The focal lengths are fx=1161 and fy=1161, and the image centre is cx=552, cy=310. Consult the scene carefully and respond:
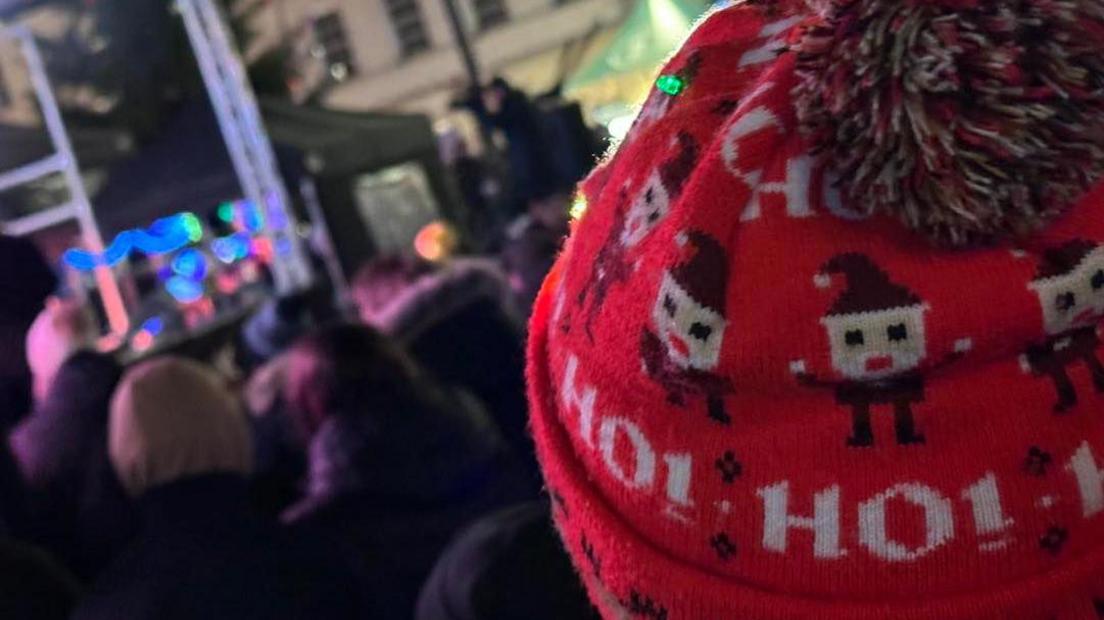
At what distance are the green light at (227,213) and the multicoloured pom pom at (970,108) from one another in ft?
21.4

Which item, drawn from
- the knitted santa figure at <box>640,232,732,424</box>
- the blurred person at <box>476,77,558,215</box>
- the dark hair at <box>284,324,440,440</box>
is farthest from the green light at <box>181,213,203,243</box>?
the knitted santa figure at <box>640,232,732,424</box>

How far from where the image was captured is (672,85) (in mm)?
852

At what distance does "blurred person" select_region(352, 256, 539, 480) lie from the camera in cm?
315

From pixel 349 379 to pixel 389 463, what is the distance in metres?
0.27

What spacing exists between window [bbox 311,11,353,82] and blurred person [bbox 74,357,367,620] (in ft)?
74.3

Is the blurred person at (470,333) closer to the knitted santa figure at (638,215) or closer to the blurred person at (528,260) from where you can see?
the blurred person at (528,260)

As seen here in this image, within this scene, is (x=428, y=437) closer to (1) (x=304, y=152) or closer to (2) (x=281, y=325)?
(2) (x=281, y=325)

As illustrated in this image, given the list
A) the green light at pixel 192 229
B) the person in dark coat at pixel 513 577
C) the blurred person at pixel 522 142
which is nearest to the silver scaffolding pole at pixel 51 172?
Result: the green light at pixel 192 229

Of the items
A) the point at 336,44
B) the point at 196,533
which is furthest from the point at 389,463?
the point at 336,44

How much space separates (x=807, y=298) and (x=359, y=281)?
343 centimetres

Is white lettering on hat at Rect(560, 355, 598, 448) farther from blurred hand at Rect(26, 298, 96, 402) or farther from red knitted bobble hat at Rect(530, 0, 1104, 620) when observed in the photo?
blurred hand at Rect(26, 298, 96, 402)

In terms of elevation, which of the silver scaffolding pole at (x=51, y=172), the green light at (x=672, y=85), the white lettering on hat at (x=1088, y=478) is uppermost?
the silver scaffolding pole at (x=51, y=172)

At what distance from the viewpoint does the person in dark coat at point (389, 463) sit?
2.26 m

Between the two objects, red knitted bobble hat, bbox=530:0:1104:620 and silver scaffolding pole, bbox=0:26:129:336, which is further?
silver scaffolding pole, bbox=0:26:129:336
